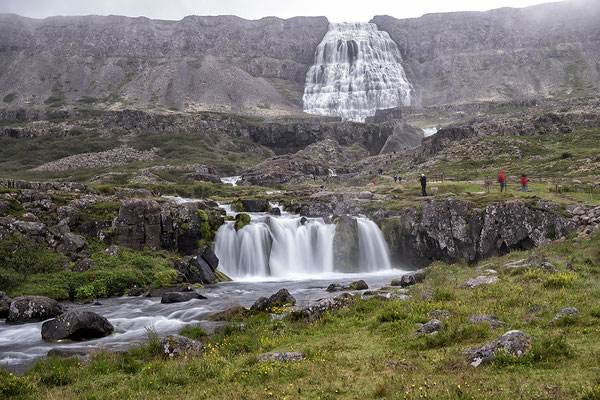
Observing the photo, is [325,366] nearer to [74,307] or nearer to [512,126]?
[74,307]

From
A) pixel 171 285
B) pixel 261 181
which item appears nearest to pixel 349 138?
pixel 261 181

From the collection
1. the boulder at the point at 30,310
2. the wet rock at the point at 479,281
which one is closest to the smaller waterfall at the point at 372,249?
the wet rock at the point at 479,281

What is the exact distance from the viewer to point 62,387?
423 inches

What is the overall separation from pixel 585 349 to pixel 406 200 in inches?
1440

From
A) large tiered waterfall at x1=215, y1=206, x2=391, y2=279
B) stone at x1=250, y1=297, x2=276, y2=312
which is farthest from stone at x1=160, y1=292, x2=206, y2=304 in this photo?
large tiered waterfall at x1=215, y1=206, x2=391, y2=279

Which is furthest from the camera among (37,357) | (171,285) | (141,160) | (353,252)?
(141,160)

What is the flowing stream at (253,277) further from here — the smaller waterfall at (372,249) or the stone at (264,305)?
the stone at (264,305)

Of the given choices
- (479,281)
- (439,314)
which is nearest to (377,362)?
(439,314)

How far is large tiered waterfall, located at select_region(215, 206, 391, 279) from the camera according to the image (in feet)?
123

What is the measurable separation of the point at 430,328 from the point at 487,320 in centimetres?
166

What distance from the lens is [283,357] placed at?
432 inches

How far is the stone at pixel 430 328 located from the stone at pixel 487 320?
0.93m

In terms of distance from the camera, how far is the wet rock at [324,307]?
1659 cm

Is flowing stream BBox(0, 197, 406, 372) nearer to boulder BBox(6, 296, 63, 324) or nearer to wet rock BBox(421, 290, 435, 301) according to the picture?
boulder BBox(6, 296, 63, 324)
